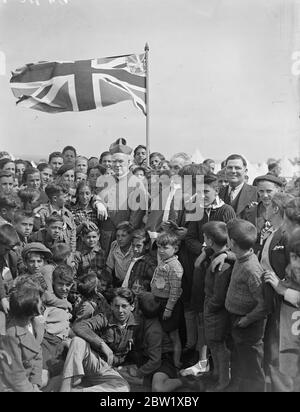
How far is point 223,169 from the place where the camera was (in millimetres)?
3529

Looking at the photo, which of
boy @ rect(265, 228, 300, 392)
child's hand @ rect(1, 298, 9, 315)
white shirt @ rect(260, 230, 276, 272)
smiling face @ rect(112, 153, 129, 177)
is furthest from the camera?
smiling face @ rect(112, 153, 129, 177)

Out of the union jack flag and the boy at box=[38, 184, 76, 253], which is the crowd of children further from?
the union jack flag

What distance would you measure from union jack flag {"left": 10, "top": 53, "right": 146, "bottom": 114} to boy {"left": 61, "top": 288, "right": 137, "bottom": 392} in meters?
1.12

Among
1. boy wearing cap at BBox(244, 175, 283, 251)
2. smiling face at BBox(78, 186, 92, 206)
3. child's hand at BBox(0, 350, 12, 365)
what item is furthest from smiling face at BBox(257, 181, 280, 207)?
child's hand at BBox(0, 350, 12, 365)

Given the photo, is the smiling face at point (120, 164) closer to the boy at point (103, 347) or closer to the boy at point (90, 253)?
the boy at point (90, 253)

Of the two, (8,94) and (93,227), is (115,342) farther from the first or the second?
(8,94)

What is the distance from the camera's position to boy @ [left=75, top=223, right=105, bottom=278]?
11.5 feet

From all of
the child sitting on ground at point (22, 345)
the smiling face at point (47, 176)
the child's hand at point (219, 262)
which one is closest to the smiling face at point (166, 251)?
the child's hand at point (219, 262)

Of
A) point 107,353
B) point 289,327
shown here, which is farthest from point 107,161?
point 289,327

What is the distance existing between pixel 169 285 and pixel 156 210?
0.44 metres

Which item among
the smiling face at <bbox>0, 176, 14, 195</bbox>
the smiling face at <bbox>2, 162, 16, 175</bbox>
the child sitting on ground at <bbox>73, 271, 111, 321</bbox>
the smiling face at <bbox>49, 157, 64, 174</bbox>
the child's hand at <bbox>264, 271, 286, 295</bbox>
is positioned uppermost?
the smiling face at <bbox>49, 157, 64, 174</bbox>

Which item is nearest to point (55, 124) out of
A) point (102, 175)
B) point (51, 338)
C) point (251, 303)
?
point (102, 175)

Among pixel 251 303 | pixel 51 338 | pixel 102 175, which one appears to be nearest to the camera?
pixel 251 303

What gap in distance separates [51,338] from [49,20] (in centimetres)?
171
